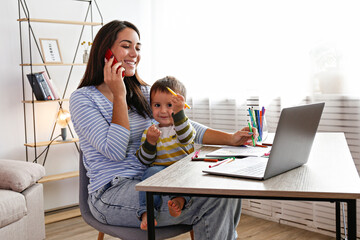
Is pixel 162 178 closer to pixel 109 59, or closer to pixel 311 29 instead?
pixel 109 59

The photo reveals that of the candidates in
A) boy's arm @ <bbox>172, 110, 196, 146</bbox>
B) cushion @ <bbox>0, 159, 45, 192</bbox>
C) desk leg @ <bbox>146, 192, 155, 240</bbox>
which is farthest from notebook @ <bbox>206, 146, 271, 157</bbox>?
cushion @ <bbox>0, 159, 45, 192</bbox>

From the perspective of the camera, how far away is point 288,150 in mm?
1299

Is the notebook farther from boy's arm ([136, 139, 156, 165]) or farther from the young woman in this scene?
boy's arm ([136, 139, 156, 165])

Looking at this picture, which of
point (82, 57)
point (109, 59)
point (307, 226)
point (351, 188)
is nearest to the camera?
point (351, 188)

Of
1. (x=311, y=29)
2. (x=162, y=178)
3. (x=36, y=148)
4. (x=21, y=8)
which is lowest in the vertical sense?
(x=36, y=148)

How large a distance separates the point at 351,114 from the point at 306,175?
1.43 m

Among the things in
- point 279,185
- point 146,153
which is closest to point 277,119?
point 146,153

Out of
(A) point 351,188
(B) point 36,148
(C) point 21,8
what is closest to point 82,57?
(C) point 21,8

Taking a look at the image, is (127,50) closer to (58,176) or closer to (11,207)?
(11,207)

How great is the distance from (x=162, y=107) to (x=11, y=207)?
3.73 ft

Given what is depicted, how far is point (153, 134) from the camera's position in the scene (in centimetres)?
165

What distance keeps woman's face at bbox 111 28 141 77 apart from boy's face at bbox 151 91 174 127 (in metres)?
0.15

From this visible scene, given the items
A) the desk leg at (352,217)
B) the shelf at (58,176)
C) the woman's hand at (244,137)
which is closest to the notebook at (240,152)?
the woman's hand at (244,137)

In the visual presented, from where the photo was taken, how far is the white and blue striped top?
1695 mm
